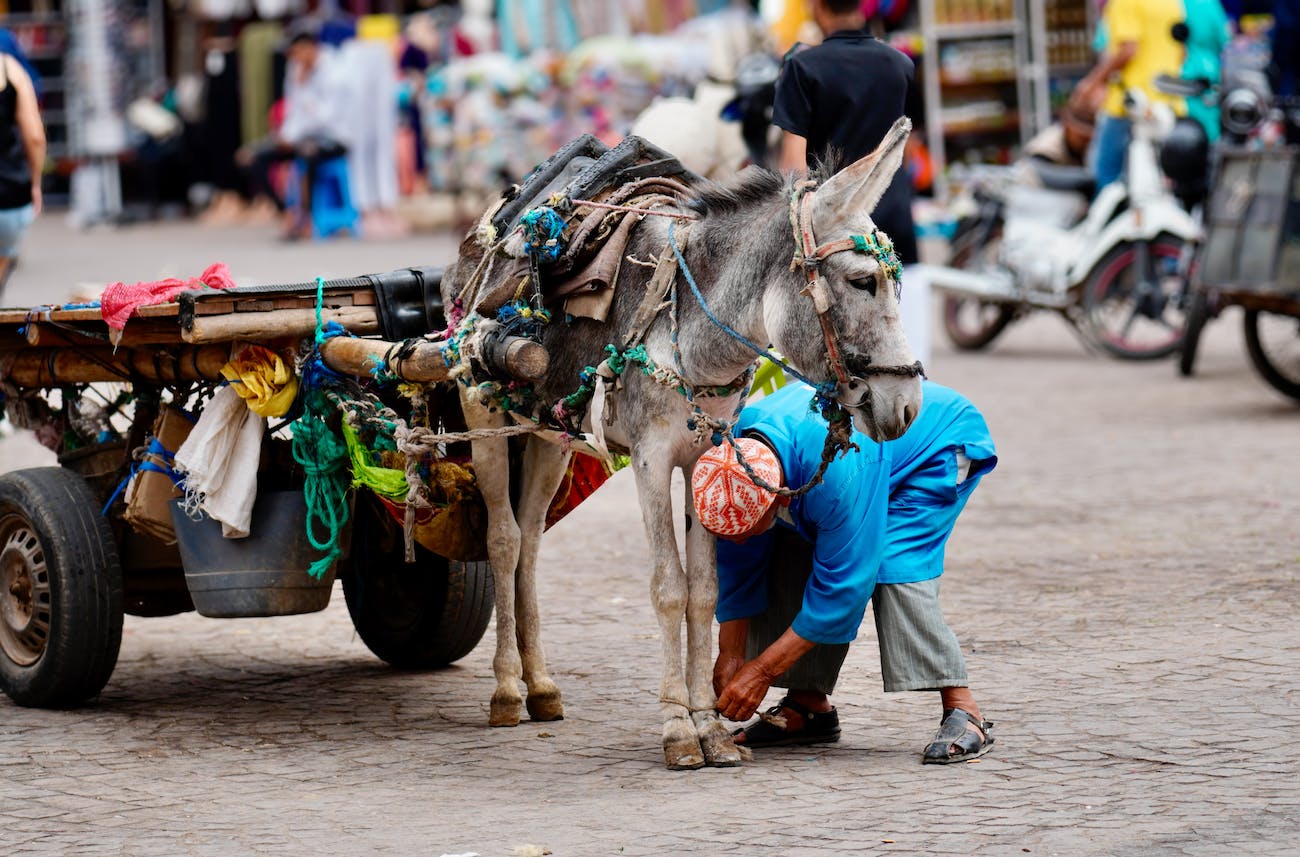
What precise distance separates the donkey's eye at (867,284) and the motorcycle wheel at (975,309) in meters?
9.23

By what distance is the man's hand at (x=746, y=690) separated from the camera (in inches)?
197

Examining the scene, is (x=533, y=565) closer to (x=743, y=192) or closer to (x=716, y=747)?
(x=716, y=747)

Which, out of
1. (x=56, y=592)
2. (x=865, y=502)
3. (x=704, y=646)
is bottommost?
(x=704, y=646)

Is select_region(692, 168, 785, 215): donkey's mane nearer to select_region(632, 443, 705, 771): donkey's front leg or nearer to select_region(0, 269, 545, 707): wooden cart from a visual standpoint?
select_region(632, 443, 705, 771): donkey's front leg

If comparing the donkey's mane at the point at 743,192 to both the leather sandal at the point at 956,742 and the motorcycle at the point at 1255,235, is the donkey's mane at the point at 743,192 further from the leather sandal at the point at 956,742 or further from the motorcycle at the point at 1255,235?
the motorcycle at the point at 1255,235

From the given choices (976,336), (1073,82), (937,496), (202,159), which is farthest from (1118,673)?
(202,159)

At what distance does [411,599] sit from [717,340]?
1.86 m

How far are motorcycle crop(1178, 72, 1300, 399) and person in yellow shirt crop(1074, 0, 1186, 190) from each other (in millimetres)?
1466

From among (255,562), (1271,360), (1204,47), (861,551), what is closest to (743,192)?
(861,551)

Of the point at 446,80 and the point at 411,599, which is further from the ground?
the point at 446,80

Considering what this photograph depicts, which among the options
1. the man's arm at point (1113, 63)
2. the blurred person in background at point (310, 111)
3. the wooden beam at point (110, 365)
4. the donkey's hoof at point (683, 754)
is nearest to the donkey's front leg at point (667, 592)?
the donkey's hoof at point (683, 754)

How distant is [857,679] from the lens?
19.8 ft

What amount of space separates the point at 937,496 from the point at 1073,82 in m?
14.6

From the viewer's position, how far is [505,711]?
564 centimetres
